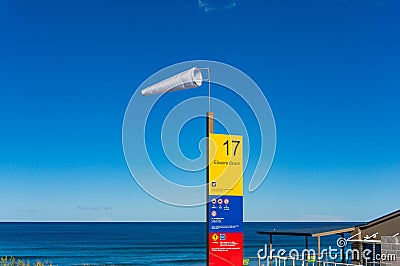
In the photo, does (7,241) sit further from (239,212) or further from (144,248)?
(239,212)

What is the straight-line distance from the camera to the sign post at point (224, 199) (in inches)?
458

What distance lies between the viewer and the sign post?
38.2 feet

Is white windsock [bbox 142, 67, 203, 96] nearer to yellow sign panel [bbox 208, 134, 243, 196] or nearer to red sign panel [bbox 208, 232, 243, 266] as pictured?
yellow sign panel [bbox 208, 134, 243, 196]

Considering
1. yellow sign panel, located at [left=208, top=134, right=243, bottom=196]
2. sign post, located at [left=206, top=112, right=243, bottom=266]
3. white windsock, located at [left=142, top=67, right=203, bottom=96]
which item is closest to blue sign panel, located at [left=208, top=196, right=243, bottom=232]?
sign post, located at [left=206, top=112, right=243, bottom=266]

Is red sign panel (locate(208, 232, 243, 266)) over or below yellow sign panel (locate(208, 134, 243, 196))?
below

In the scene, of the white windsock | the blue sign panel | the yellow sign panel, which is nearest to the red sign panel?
the blue sign panel

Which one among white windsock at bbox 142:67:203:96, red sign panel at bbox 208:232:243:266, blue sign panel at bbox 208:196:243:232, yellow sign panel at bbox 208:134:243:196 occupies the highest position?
white windsock at bbox 142:67:203:96

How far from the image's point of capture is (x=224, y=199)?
1178 centimetres

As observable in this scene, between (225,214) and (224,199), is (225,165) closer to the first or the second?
(224,199)

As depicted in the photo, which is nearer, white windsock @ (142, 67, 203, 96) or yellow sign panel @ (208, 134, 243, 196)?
white windsock @ (142, 67, 203, 96)

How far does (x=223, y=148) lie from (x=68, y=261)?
44.1 metres

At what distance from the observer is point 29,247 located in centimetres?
6812

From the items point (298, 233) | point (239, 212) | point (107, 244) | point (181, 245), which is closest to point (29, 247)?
point (107, 244)

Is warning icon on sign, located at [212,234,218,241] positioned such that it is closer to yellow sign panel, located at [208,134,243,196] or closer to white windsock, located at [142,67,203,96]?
yellow sign panel, located at [208,134,243,196]
